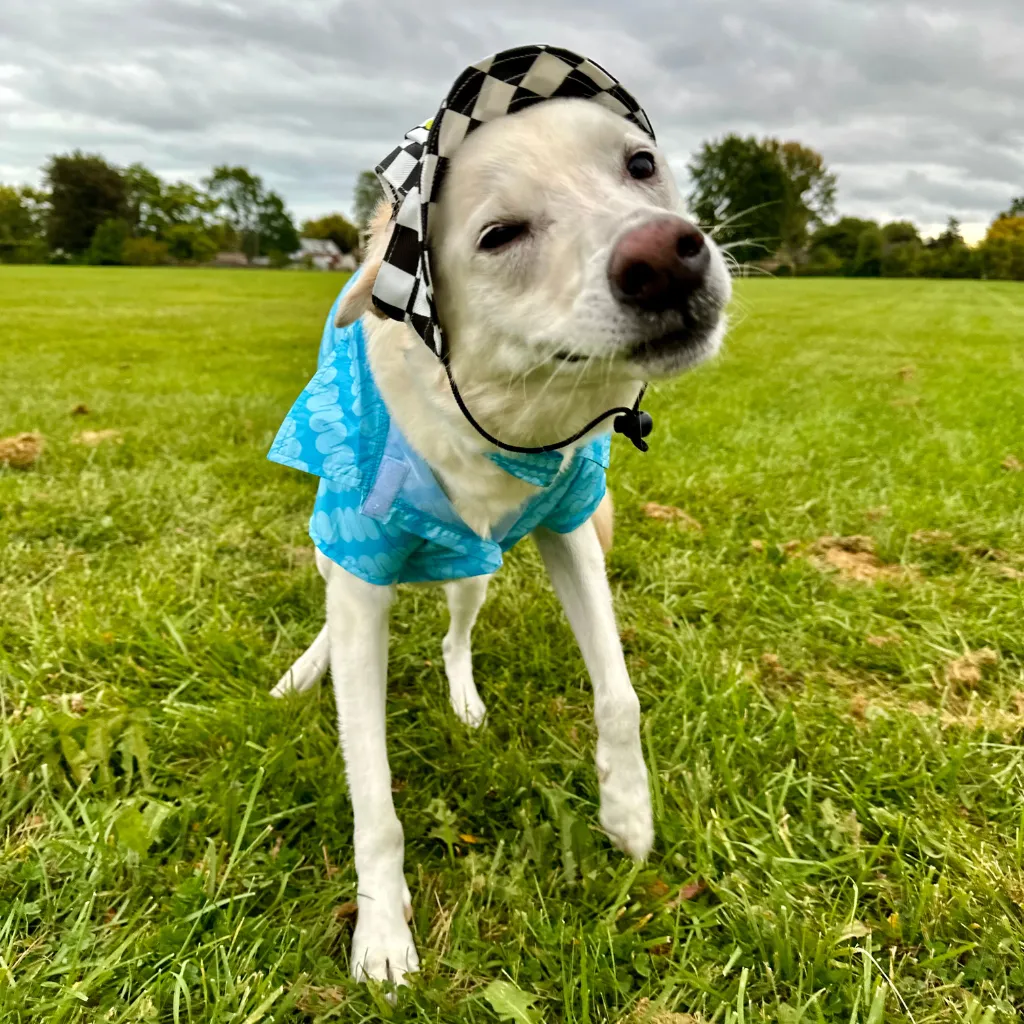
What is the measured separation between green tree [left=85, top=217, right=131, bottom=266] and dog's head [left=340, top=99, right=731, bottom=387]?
65.8 m

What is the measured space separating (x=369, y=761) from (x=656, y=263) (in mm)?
1295

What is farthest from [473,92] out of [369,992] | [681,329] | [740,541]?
[740,541]

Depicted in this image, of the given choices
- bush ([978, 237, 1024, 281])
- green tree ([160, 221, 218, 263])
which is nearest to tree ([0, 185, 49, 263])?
green tree ([160, 221, 218, 263])

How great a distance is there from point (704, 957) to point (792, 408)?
556 centimetres

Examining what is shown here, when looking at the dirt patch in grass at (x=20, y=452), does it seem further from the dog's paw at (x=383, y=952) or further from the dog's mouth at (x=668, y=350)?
the dog's mouth at (x=668, y=350)

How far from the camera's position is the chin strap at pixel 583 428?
177 centimetres

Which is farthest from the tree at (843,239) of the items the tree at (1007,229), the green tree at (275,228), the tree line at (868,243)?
the green tree at (275,228)

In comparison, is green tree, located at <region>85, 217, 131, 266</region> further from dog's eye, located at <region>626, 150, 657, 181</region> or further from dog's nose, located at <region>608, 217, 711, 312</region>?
dog's nose, located at <region>608, 217, 711, 312</region>

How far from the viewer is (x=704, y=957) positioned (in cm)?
167

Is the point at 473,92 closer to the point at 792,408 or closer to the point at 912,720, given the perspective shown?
the point at 912,720

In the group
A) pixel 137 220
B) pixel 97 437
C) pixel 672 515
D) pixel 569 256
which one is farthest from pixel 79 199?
pixel 569 256

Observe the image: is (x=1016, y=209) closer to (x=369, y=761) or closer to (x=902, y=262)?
(x=902, y=262)

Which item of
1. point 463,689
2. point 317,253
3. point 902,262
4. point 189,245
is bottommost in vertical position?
point 463,689

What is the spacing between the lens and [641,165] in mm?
1813
